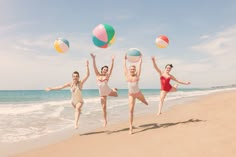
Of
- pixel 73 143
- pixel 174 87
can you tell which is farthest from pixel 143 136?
pixel 174 87

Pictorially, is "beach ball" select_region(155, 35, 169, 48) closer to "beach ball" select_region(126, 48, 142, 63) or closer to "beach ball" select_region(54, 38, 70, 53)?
"beach ball" select_region(126, 48, 142, 63)

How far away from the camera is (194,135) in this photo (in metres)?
6.59

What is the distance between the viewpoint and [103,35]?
937 cm

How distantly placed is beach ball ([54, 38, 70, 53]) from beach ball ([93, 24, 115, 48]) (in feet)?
4.10

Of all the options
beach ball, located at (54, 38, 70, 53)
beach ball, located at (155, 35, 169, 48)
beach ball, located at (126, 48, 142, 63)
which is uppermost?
beach ball, located at (155, 35, 169, 48)

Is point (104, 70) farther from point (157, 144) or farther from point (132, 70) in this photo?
point (157, 144)

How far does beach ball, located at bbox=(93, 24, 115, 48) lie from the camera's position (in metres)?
9.33

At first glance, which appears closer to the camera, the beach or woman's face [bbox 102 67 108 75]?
the beach

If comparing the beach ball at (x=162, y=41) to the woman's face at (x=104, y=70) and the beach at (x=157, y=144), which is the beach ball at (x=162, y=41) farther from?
the beach at (x=157, y=144)

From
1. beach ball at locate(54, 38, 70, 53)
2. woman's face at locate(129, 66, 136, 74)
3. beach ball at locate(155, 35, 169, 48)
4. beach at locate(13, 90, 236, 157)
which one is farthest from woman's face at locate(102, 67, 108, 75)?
beach ball at locate(155, 35, 169, 48)

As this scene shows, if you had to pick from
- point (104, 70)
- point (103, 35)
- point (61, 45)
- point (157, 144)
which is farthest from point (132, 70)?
point (61, 45)

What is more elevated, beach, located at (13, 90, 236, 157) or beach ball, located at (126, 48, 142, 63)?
beach ball, located at (126, 48, 142, 63)

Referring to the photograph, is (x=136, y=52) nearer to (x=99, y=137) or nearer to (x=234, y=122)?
(x=99, y=137)

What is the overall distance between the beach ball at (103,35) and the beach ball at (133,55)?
3.97 feet
